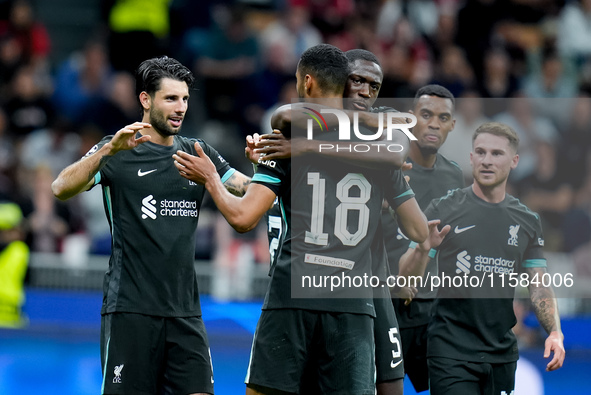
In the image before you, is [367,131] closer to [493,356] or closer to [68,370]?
[493,356]

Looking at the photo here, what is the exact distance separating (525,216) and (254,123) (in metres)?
7.47

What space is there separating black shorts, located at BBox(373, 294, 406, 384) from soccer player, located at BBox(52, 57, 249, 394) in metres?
1.12

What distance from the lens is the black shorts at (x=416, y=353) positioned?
258 inches

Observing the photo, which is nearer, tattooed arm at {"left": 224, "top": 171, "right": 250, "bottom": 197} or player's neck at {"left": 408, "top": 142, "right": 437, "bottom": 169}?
tattooed arm at {"left": 224, "top": 171, "right": 250, "bottom": 197}

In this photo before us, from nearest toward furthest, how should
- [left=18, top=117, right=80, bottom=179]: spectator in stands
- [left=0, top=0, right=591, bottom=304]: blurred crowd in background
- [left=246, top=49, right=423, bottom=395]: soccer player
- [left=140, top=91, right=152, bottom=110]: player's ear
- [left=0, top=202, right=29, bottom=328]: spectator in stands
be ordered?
[left=246, top=49, right=423, bottom=395]: soccer player, [left=140, top=91, right=152, bottom=110]: player's ear, [left=0, top=202, right=29, bottom=328]: spectator in stands, [left=0, top=0, right=591, bottom=304]: blurred crowd in background, [left=18, top=117, right=80, bottom=179]: spectator in stands

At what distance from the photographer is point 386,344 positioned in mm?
5852

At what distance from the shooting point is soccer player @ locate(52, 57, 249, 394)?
545 cm

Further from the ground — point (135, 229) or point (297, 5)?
point (297, 5)

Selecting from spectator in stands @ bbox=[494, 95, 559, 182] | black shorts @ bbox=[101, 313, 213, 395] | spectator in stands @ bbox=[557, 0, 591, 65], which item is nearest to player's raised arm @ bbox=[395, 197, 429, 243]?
black shorts @ bbox=[101, 313, 213, 395]

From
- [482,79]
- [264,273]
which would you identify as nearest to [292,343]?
[264,273]

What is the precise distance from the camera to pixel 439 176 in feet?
21.6

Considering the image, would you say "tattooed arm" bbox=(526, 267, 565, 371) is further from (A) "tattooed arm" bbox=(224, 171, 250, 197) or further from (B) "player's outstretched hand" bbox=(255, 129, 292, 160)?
(B) "player's outstretched hand" bbox=(255, 129, 292, 160)

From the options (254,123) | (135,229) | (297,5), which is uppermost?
(297,5)

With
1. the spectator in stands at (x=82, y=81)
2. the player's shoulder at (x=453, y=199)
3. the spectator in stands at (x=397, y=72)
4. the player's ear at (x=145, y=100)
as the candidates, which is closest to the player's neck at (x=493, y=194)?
the player's shoulder at (x=453, y=199)
